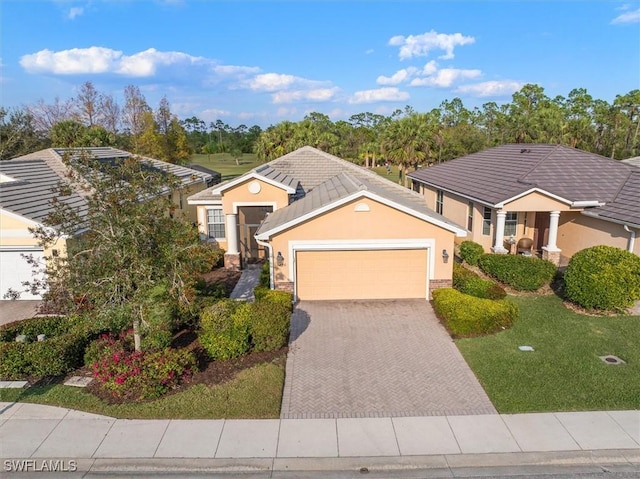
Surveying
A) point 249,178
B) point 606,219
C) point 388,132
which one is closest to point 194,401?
point 249,178

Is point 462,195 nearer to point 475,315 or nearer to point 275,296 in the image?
point 475,315

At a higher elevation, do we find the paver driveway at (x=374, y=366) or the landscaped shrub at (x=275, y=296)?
the landscaped shrub at (x=275, y=296)

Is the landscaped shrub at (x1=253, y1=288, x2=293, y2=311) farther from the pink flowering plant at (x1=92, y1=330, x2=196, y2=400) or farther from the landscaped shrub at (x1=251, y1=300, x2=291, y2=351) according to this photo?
the pink flowering plant at (x1=92, y1=330, x2=196, y2=400)

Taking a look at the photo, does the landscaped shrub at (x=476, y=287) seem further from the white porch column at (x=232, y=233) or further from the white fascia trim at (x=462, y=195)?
the white porch column at (x=232, y=233)

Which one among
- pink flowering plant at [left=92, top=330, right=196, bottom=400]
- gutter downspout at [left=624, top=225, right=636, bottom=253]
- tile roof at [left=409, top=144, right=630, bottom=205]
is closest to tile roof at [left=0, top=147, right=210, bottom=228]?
pink flowering plant at [left=92, top=330, right=196, bottom=400]

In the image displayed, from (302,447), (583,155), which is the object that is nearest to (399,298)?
(302,447)

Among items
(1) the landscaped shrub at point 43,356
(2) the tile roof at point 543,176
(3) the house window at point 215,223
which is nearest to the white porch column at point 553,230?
(2) the tile roof at point 543,176
